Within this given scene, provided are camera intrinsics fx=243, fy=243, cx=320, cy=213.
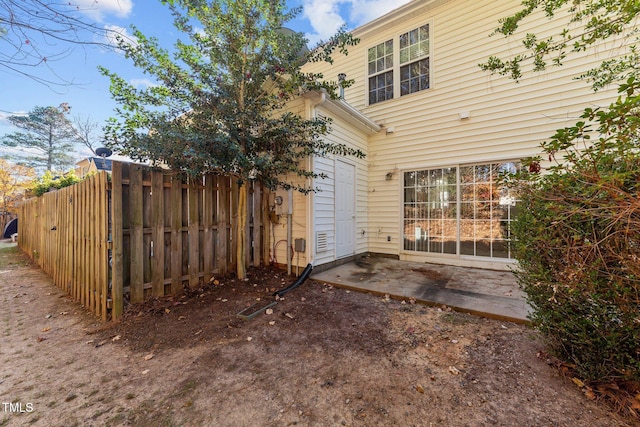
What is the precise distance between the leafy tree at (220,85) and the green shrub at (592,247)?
313cm

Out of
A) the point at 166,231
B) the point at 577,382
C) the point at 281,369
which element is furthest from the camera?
the point at 166,231

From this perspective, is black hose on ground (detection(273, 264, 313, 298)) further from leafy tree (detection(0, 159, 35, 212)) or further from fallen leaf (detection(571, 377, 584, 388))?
leafy tree (detection(0, 159, 35, 212))

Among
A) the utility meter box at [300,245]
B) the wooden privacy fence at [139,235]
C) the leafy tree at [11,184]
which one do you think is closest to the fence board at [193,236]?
the wooden privacy fence at [139,235]

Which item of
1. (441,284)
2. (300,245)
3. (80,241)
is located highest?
(80,241)

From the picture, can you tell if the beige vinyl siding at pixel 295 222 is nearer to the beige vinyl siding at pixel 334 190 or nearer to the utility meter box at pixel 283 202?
the utility meter box at pixel 283 202

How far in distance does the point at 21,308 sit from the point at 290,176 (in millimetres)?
4492

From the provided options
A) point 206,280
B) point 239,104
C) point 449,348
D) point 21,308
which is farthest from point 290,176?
point 21,308

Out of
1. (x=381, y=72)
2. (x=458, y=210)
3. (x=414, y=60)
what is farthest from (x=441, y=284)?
(x=381, y=72)

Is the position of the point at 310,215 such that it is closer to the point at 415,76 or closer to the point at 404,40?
the point at 415,76

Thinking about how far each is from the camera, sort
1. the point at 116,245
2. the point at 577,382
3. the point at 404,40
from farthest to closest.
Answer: the point at 404,40 → the point at 116,245 → the point at 577,382

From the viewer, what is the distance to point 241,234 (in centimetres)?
415

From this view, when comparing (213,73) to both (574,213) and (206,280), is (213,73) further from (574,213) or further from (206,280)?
(574,213)

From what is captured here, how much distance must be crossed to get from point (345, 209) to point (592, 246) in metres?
4.21

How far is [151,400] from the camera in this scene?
173 centimetres
